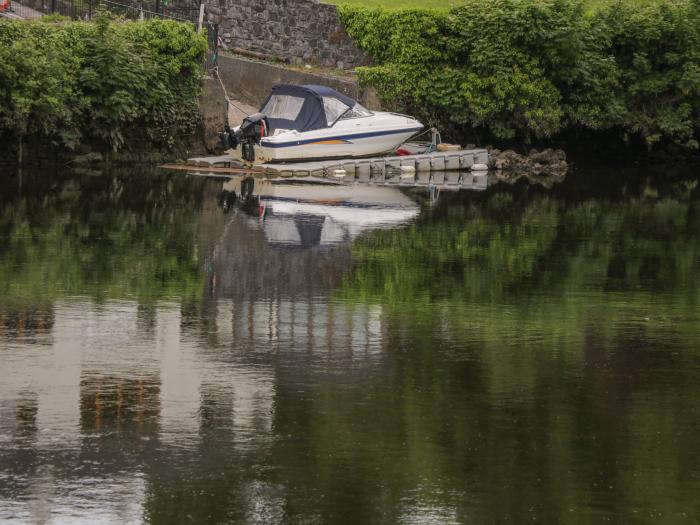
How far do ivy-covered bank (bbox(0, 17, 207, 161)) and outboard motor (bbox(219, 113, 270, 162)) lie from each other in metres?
2.74

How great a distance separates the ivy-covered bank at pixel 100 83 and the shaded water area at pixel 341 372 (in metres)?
8.63

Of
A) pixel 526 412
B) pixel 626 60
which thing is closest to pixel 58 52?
pixel 626 60

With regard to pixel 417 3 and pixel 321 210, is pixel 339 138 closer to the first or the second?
pixel 321 210

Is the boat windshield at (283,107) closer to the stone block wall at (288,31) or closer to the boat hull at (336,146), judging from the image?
the boat hull at (336,146)

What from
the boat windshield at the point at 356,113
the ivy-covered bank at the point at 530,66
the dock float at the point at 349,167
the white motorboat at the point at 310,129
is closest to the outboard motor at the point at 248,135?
the white motorboat at the point at 310,129

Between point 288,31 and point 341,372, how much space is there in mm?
32885

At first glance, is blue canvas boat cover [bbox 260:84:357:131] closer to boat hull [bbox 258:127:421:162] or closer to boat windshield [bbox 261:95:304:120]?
boat windshield [bbox 261:95:304:120]

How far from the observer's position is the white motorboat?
128 feet

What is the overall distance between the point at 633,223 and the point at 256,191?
9675 mm

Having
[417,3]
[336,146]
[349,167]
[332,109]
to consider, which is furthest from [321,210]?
[417,3]

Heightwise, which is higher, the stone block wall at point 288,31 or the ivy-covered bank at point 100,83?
the stone block wall at point 288,31

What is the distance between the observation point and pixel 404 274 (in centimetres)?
2280

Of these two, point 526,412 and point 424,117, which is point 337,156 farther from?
point 526,412

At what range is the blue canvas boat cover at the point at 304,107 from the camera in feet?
131
